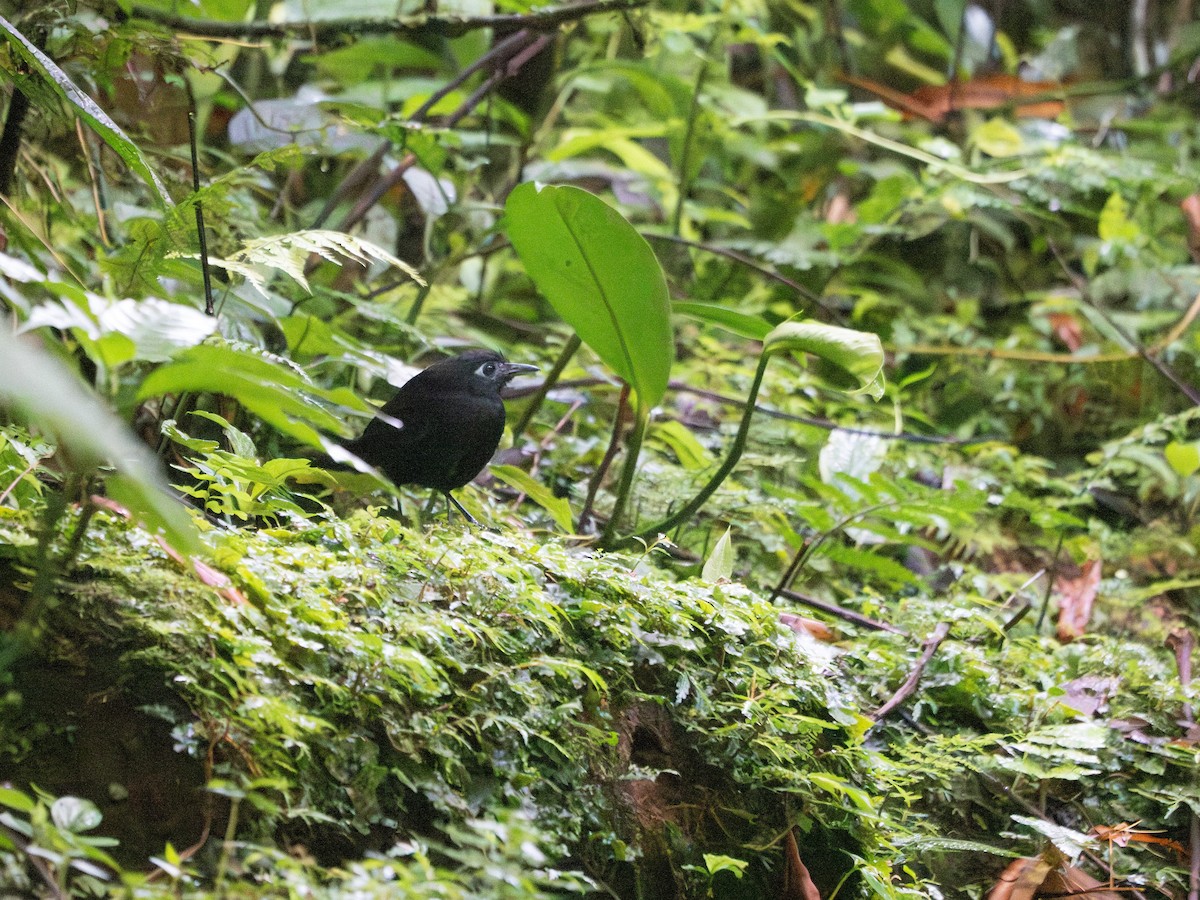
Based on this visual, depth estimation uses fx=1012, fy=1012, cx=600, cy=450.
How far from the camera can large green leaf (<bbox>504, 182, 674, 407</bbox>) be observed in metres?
2.42

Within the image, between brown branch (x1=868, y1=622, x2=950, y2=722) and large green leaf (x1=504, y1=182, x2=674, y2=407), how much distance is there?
940 millimetres

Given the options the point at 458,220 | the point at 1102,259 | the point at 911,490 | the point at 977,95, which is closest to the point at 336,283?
the point at 458,220

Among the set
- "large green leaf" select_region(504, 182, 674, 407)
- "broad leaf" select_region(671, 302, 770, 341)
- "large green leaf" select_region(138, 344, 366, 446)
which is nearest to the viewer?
"large green leaf" select_region(138, 344, 366, 446)

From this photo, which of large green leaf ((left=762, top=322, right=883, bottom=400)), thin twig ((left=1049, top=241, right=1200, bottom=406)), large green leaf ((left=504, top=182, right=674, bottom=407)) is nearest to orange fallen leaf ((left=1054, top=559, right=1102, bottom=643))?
thin twig ((left=1049, top=241, right=1200, bottom=406))

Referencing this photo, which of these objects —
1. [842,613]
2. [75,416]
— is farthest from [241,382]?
[842,613]

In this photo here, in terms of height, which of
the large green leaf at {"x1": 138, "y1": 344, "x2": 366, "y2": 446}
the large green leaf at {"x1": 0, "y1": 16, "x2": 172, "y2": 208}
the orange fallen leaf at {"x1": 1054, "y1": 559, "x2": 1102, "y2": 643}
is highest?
the large green leaf at {"x1": 0, "y1": 16, "x2": 172, "y2": 208}

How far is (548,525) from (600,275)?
0.97m

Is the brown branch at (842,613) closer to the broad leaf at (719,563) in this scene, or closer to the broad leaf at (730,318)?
the broad leaf at (719,563)

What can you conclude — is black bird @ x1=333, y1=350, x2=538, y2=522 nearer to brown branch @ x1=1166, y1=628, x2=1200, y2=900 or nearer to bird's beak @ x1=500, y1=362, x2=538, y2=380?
bird's beak @ x1=500, y1=362, x2=538, y2=380

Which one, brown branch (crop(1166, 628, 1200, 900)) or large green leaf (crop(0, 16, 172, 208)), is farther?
brown branch (crop(1166, 628, 1200, 900))

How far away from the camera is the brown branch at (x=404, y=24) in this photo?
3.37 m

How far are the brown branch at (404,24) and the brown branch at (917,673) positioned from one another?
2151 millimetres

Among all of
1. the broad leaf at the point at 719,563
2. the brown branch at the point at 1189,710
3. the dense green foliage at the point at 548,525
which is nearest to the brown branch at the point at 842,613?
the dense green foliage at the point at 548,525

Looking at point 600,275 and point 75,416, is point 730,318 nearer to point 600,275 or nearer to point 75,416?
point 600,275
